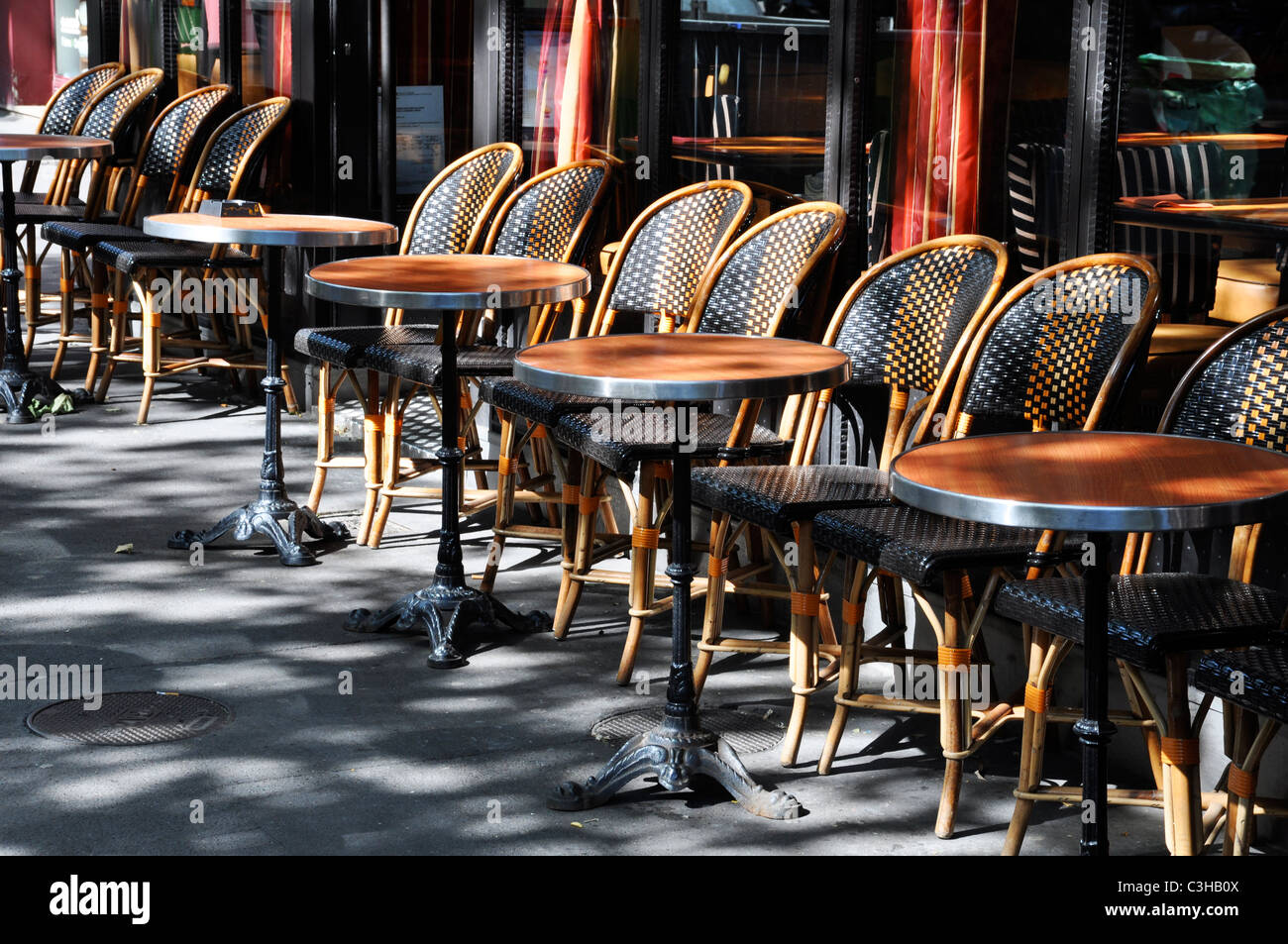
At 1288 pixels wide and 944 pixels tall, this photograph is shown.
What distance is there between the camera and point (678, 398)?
3.61 m

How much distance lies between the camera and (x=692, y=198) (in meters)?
5.82

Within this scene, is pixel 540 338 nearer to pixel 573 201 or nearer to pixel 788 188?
pixel 573 201

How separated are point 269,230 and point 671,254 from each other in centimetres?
132

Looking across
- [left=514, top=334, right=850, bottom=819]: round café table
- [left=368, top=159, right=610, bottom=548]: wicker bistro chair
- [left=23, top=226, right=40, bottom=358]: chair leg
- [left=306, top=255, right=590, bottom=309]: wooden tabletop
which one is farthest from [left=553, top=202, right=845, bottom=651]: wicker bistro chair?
[left=23, top=226, right=40, bottom=358]: chair leg

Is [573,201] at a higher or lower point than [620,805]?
higher

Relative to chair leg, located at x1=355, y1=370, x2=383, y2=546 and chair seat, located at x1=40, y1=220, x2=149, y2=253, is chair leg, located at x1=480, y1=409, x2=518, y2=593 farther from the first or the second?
chair seat, located at x1=40, y1=220, x2=149, y2=253

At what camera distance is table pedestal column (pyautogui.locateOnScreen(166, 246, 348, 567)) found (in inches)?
233

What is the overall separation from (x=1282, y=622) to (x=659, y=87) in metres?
3.70

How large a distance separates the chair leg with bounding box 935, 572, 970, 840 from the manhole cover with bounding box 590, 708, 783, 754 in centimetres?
67

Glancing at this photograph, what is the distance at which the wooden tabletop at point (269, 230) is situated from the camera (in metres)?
5.57

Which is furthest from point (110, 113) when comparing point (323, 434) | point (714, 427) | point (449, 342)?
point (714, 427)

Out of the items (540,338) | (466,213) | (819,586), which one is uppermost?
(466,213)

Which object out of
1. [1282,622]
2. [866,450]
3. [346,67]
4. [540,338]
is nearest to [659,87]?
[540,338]

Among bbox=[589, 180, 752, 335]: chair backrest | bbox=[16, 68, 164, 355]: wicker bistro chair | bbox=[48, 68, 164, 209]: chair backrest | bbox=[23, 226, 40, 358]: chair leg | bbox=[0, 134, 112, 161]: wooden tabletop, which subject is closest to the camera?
bbox=[589, 180, 752, 335]: chair backrest
